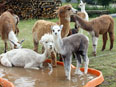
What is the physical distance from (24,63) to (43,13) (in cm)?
1138

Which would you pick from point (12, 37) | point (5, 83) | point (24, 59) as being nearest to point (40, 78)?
point (5, 83)

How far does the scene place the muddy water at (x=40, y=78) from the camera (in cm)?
460

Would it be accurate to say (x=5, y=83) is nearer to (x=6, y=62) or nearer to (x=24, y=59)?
(x=24, y=59)

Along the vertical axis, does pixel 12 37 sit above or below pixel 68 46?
below

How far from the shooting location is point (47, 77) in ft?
16.7

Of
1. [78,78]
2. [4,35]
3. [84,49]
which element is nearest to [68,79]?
[78,78]

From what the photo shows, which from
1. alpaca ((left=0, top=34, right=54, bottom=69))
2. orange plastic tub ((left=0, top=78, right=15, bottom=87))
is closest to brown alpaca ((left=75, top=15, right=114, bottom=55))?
alpaca ((left=0, top=34, right=54, bottom=69))

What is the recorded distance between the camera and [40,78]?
5012mm

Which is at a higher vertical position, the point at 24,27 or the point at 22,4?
the point at 22,4

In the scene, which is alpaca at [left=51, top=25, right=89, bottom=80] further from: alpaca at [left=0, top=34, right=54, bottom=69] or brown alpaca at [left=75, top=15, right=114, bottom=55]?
brown alpaca at [left=75, top=15, right=114, bottom=55]

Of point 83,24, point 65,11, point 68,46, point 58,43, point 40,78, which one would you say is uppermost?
point 65,11

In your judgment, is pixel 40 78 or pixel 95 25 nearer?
pixel 40 78

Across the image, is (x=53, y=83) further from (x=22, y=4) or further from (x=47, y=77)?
(x=22, y=4)

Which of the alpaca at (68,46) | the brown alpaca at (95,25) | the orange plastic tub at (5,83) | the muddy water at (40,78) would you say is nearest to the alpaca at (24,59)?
the muddy water at (40,78)
